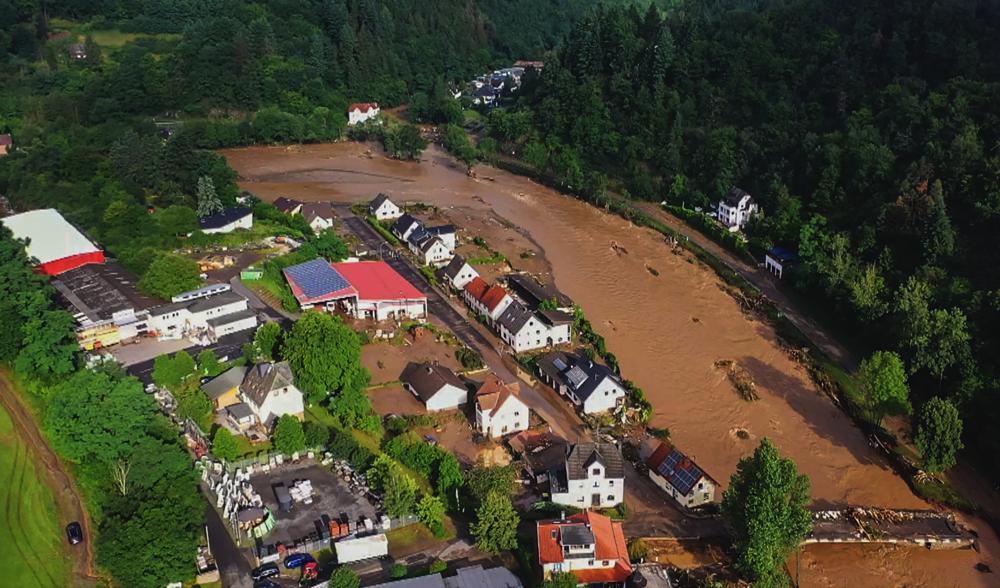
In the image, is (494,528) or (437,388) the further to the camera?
(437,388)

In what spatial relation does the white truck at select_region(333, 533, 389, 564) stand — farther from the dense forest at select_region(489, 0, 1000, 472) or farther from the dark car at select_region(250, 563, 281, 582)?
the dense forest at select_region(489, 0, 1000, 472)

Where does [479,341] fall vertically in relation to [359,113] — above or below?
above

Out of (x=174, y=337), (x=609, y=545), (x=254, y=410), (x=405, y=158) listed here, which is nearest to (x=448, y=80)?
(x=405, y=158)

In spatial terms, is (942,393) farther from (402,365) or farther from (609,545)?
(402,365)

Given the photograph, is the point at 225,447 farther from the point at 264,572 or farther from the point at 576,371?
the point at 576,371

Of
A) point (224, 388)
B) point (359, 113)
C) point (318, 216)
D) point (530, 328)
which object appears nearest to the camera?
point (224, 388)

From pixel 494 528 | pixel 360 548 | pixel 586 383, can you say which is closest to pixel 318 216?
pixel 586 383
